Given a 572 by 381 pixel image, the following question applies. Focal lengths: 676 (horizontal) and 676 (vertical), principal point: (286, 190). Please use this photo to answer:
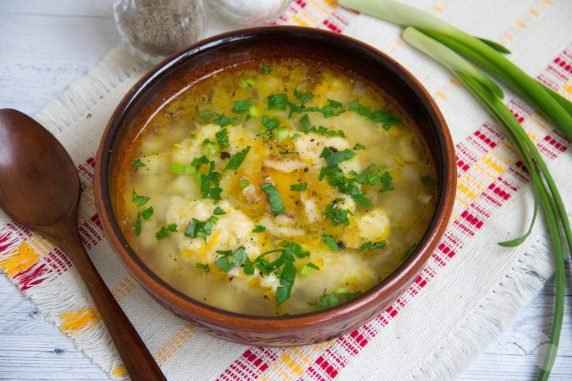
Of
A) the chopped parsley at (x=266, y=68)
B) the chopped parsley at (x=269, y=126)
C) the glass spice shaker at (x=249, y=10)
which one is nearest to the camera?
the chopped parsley at (x=269, y=126)

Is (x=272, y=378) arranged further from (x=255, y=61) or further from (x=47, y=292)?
(x=255, y=61)

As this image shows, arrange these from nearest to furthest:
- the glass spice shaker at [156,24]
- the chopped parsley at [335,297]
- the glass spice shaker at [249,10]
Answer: the chopped parsley at [335,297], the glass spice shaker at [156,24], the glass spice shaker at [249,10]

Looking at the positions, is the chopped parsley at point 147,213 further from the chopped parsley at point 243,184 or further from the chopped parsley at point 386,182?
the chopped parsley at point 386,182

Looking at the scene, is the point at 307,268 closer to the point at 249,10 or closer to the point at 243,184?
the point at 243,184

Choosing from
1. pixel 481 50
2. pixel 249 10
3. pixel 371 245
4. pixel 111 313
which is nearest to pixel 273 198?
pixel 371 245

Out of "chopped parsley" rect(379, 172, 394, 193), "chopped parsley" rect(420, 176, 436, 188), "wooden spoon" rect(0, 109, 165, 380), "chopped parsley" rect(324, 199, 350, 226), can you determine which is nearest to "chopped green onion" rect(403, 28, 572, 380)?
"chopped parsley" rect(420, 176, 436, 188)

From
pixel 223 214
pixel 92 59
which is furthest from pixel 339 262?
pixel 92 59

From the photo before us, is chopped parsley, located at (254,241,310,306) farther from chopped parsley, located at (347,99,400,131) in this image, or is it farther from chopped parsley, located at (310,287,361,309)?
chopped parsley, located at (347,99,400,131)

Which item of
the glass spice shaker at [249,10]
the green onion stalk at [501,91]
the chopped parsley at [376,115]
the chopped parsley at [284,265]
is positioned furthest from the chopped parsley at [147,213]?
the green onion stalk at [501,91]
